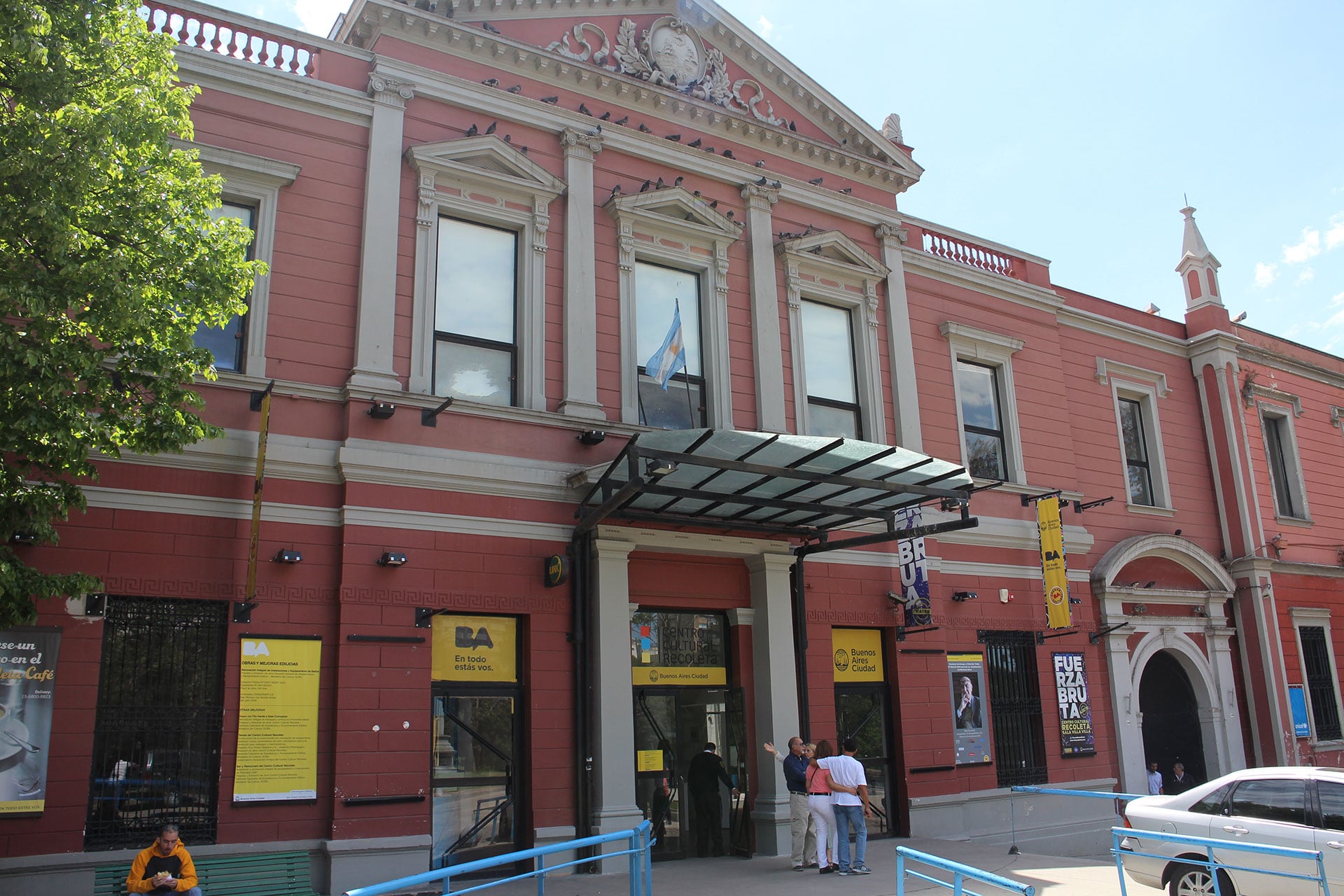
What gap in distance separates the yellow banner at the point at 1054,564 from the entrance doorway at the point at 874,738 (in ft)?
11.2

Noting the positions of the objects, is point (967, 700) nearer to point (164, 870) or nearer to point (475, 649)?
point (475, 649)

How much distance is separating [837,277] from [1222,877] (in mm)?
10347

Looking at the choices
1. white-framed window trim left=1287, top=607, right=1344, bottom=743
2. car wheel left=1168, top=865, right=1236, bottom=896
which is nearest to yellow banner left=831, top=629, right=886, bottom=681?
car wheel left=1168, top=865, right=1236, bottom=896

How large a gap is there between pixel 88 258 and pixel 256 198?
427cm

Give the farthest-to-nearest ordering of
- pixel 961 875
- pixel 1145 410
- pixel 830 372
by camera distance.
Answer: pixel 1145 410
pixel 830 372
pixel 961 875

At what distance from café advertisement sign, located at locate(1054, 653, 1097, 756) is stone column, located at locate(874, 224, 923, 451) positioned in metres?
4.63

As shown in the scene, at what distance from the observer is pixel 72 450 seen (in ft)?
28.2

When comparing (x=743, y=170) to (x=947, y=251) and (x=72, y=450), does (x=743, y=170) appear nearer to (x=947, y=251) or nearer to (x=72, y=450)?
(x=947, y=251)

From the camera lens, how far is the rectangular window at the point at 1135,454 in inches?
834

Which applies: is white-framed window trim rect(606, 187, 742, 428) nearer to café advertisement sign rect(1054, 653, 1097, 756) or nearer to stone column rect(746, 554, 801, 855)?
stone column rect(746, 554, 801, 855)

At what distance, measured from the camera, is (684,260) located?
52.0 ft

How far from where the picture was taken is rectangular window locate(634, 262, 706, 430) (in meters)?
15.1

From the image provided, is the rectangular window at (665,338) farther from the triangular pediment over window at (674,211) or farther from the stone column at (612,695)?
the stone column at (612,695)

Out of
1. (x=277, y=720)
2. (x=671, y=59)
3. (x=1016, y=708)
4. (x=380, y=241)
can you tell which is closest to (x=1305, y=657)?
(x=1016, y=708)
